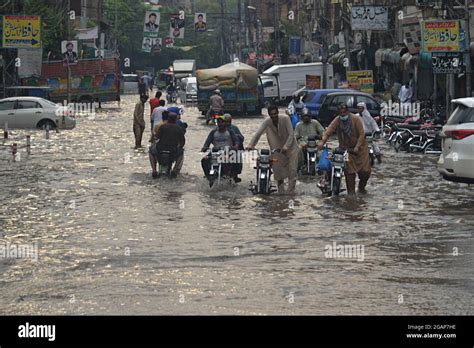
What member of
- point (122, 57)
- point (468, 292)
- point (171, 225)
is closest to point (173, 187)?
point (171, 225)

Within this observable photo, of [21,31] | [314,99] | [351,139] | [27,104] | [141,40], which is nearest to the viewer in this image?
[351,139]

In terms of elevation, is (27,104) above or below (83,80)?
below

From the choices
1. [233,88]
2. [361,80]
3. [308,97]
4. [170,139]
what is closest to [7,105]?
[308,97]

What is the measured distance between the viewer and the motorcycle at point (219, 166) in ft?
69.5

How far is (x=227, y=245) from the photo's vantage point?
47.4 feet

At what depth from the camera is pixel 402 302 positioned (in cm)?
1055

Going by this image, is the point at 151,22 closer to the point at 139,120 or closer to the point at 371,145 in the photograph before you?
the point at 139,120

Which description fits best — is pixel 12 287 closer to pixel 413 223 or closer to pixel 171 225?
pixel 171 225

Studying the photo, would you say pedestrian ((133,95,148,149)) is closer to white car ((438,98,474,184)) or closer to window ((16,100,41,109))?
window ((16,100,41,109))

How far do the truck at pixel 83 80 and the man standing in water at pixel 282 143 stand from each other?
41.3 metres

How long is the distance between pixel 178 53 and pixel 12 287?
14035 cm

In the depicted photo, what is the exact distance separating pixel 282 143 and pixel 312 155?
3382mm

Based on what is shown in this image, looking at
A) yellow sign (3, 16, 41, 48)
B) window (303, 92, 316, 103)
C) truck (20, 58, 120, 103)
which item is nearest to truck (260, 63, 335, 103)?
truck (20, 58, 120, 103)
